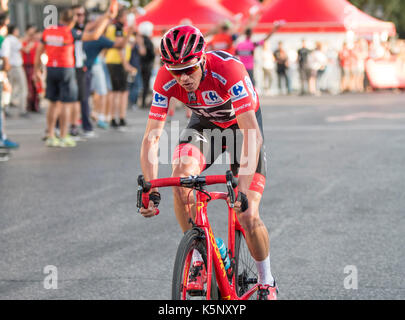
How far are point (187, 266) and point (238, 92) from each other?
1.06 meters

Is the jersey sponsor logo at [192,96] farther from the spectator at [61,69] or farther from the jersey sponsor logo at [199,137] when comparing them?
the spectator at [61,69]

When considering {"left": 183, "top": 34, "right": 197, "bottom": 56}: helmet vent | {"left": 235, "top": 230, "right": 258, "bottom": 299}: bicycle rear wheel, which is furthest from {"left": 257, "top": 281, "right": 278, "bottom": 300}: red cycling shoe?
{"left": 183, "top": 34, "right": 197, "bottom": 56}: helmet vent

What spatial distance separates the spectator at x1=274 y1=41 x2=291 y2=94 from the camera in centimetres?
3052

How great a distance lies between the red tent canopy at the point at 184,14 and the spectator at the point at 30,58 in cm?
1174

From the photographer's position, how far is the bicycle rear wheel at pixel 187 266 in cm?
344

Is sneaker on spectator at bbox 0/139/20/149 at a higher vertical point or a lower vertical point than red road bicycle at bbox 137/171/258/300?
lower

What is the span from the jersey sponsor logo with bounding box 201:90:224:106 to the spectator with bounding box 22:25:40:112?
1619 cm

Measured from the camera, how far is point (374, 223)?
662 centimetres

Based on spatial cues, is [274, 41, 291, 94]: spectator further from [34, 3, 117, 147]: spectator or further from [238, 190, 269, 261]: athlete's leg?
[238, 190, 269, 261]: athlete's leg

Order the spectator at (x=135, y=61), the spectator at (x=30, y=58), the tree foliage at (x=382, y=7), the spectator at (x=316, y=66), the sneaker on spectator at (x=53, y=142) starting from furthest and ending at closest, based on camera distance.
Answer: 1. the tree foliage at (x=382, y=7)
2. the spectator at (x=316, y=66)
3. the spectator at (x=30, y=58)
4. the spectator at (x=135, y=61)
5. the sneaker on spectator at (x=53, y=142)

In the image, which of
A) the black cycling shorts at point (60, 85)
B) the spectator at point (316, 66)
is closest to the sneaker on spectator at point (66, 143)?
the black cycling shorts at point (60, 85)

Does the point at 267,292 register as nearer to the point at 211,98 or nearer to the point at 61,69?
Answer: the point at 211,98

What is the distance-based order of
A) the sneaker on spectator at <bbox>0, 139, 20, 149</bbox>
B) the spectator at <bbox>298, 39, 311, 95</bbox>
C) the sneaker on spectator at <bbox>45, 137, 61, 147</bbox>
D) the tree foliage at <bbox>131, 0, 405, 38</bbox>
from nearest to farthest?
1. the sneaker on spectator at <bbox>0, 139, 20, 149</bbox>
2. the sneaker on spectator at <bbox>45, 137, 61, 147</bbox>
3. the spectator at <bbox>298, 39, 311, 95</bbox>
4. the tree foliage at <bbox>131, 0, 405, 38</bbox>
